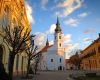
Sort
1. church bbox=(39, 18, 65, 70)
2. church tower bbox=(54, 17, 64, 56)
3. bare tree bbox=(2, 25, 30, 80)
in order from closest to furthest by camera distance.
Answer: bare tree bbox=(2, 25, 30, 80)
church bbox=(39, 18, 65, 70)
church tower bbox=(54, 17, 64, 56)

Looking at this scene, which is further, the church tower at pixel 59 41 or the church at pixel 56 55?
the church tower at pixel 59 41

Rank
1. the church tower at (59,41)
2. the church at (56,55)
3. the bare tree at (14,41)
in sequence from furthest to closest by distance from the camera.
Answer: the church tower at (59,41)
the church at (56,55)
the bare tree at (14,41)

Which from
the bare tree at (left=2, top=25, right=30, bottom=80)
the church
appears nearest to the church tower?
the church

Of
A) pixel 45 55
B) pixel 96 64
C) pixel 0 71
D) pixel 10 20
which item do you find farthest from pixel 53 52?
pixel 0 71

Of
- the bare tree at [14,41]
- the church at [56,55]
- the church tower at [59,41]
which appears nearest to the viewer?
the bare tree at [14,41]

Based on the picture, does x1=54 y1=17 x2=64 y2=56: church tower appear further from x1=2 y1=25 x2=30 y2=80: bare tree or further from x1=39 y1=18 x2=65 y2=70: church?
x1=2 y1=25 x2=30 y2=80: bare tree

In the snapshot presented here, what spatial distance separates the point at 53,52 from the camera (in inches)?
4985

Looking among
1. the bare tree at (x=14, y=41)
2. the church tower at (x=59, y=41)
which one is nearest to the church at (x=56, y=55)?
the church tower at (x=59, y=41)

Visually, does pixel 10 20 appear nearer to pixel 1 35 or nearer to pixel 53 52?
pixel 1 35

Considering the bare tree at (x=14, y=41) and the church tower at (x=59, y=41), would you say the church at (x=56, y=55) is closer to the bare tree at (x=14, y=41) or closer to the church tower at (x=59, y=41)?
the church tower at (x=59, y=41)

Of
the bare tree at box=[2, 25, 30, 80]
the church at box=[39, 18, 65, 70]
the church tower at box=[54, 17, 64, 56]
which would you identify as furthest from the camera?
the church tower at box=[54, 17, 64, 56]

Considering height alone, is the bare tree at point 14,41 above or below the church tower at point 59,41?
below

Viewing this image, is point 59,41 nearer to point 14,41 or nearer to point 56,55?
point 56,55

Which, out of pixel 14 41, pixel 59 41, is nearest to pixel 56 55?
pixel 59 41
